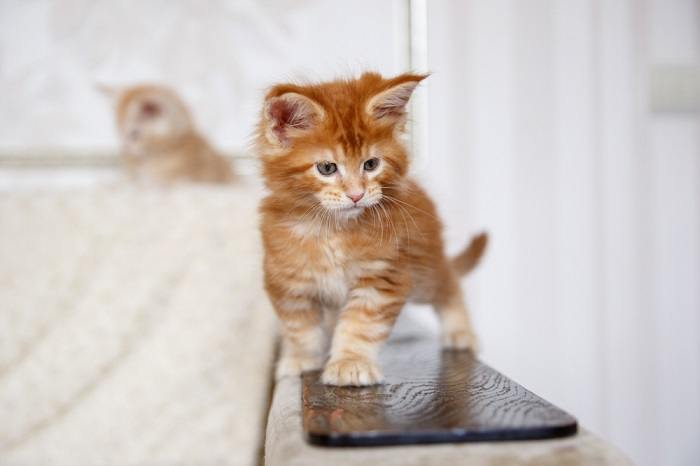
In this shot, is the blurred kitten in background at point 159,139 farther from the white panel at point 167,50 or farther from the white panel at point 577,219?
the white panel at point 577,219

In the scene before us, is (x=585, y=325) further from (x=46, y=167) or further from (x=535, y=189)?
(x=46, y=167)

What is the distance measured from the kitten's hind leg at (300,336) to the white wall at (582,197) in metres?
1.27

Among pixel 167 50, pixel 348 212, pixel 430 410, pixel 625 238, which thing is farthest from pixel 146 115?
pixel 430 410

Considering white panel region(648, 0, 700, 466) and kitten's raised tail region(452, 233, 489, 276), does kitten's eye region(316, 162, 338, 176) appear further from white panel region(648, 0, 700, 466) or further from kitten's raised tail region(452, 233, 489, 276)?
white panel region(648, 0, 700, 466)

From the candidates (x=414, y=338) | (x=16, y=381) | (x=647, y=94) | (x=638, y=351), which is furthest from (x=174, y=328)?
(x=647, y=94)

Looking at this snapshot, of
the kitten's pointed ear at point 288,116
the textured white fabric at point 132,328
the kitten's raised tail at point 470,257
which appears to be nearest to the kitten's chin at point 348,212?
the kitten's pointed ear at point 288,116

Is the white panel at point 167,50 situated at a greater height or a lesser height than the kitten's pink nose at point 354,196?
greater

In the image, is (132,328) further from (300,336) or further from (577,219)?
(577,219)

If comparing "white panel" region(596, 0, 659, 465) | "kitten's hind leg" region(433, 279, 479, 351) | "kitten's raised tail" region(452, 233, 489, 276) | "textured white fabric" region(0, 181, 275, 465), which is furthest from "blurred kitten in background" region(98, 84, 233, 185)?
"white panel" region(596, 0, 659, 465)

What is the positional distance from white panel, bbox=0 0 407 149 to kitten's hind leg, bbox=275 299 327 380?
4.35 ft

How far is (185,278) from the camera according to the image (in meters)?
1.87

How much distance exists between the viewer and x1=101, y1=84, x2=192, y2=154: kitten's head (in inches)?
88.7

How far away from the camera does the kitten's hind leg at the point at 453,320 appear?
1.27 metres

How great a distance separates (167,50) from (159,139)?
0.45m
